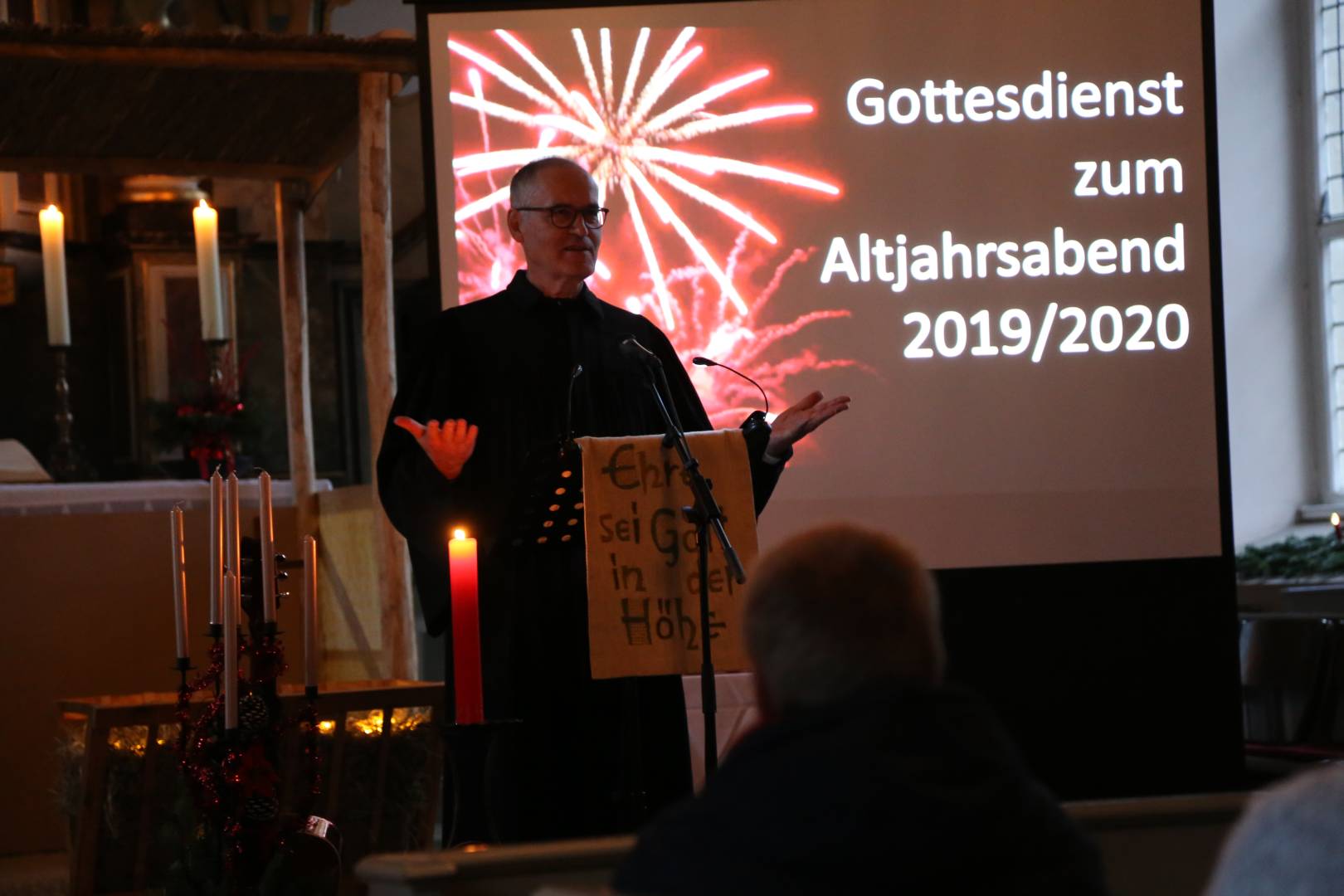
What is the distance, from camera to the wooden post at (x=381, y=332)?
5348mm

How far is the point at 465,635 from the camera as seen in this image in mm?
2242

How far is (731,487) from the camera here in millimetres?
2977

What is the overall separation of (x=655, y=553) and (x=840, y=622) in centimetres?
177

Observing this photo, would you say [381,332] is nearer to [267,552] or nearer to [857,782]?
[267,552]

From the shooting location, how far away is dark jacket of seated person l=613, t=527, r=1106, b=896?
1124 mm

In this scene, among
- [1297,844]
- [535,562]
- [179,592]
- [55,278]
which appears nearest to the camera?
[1297,844]

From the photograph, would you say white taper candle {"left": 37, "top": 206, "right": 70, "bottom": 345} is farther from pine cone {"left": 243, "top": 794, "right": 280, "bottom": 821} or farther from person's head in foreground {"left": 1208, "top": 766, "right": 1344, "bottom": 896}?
person's head in foreground {"left": 1208, "top": 766, "right": 1344, "bottom": 896}

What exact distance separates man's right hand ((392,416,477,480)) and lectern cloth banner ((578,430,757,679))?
200 mm

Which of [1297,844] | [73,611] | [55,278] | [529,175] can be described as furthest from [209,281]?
[1297,844]

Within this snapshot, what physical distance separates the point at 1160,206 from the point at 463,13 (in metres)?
2.28

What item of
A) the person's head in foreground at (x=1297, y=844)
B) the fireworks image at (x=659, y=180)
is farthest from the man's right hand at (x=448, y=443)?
the fireworks image at (x=659, y=180)

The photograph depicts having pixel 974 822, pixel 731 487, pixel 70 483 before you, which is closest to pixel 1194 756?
pixel 731 487

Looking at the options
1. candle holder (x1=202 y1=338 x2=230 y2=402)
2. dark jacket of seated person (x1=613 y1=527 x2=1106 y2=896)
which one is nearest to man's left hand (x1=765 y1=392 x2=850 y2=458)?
dark jacket of seated person (x1=613 y1=527 x2=1106 y2=896)

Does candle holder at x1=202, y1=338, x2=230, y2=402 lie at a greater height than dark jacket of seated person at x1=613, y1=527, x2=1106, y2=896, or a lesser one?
greater
